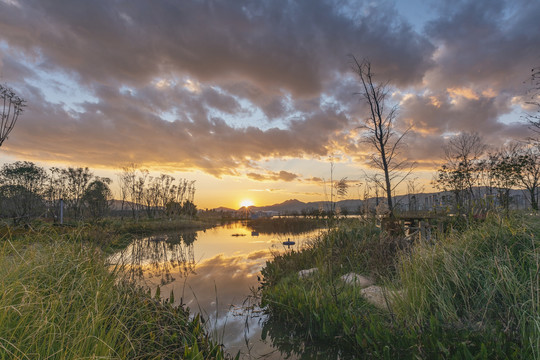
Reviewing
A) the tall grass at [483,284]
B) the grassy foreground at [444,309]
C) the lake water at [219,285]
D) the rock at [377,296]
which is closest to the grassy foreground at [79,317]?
the lake water at [219,285]

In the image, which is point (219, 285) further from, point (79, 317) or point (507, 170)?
point (507, 170)

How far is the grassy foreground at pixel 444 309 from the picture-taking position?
8.53 feet

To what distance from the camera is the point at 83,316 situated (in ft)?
7.97

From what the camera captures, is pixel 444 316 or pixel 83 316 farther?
pixel 444 316

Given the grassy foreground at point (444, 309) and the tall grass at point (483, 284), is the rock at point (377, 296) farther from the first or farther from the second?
the tall grass at point (483, 284)

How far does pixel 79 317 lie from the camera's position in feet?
7.54

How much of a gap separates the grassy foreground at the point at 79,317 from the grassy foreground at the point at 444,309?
171cm

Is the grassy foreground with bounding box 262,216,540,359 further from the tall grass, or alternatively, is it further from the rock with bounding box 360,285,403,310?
the rock with bounding box 360,285,403,310

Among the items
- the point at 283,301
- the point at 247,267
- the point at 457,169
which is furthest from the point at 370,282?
the point at 457,169

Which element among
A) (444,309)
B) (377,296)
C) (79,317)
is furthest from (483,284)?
(79,317)

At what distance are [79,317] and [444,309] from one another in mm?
3982

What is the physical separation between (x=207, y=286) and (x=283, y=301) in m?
2.73

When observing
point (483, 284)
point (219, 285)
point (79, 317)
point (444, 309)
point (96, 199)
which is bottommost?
point (219, 285)

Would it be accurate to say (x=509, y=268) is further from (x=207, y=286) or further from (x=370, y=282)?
(x=207, y=286)
